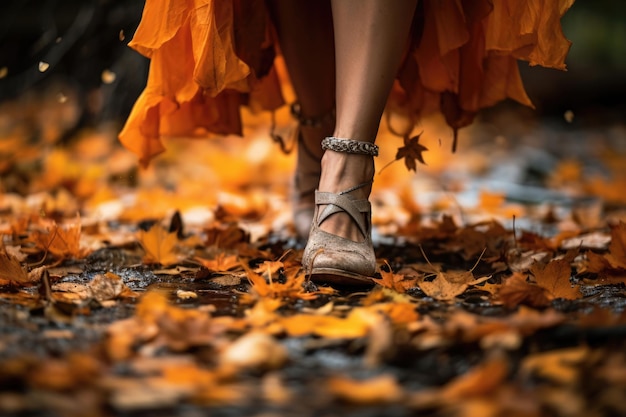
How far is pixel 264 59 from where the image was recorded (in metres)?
1.76

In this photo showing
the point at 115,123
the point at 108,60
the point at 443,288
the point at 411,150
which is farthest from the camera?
the point at 115,123

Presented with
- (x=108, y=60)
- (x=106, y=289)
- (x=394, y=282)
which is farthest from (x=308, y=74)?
(x=108, y=60)

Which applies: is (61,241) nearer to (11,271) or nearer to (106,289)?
(11,271)

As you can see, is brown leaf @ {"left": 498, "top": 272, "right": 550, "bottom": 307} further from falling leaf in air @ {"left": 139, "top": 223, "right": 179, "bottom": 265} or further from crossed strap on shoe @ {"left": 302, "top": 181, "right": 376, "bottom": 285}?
falling leaf in air @ {"left": 139, "top": 223, "right": 179, "bottom": 265}

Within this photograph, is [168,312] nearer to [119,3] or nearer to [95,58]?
[119,3]

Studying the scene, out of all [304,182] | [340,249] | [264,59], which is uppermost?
[264,59]

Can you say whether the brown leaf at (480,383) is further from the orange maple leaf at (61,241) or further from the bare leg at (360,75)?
the orange maple leaf at (61,241)

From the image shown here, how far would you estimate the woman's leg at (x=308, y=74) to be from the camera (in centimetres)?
163

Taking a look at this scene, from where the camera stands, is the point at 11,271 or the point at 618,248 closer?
the point at 11,271

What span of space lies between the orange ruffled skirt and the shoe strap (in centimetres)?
32

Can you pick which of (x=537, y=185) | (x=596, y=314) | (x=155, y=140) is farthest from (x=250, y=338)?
(x=537, y=185)

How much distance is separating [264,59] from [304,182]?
0.35 m

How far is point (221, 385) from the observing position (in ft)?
2.58

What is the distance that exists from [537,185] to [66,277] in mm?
2439
